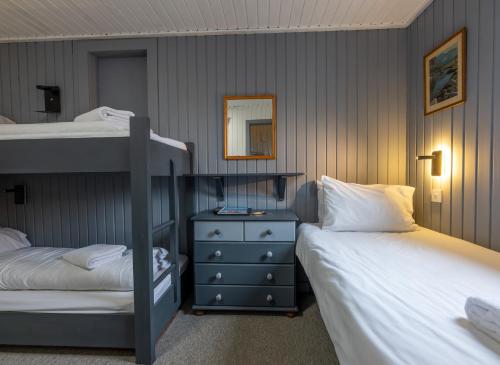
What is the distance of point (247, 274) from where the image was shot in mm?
1834

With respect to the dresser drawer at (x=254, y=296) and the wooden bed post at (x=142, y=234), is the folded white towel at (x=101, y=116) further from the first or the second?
the dresser drawer at (x=254, y=296)

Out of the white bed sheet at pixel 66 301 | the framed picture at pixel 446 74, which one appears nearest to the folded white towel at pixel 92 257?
the white bed sheet at pixel 66 301

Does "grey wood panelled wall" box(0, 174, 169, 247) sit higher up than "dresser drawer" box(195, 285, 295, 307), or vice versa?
"grey wood panelled wall" box(0, 174, 169, 247)

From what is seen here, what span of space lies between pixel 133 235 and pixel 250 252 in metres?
0.81

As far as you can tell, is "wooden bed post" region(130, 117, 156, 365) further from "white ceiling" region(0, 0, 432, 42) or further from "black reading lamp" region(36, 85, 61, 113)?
"black reading lamp" region(36, 85, 61, 113)

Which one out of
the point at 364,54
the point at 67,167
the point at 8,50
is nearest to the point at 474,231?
the point at 364,54

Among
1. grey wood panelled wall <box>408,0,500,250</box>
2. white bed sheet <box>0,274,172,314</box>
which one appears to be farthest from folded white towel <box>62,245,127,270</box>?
grey wood panelled wall <box>408,0,500,250</box>

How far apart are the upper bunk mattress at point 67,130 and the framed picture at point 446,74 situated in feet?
5.88

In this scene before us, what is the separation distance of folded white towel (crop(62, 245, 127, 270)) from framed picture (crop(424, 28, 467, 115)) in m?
2.32

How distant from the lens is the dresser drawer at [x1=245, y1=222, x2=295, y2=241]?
72.1 inches

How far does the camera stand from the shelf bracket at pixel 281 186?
2.17 meters

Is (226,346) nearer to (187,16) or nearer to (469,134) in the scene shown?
(469,134)

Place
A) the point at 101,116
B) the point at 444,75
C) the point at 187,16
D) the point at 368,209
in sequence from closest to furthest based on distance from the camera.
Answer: the point at 101,116 < the point at 444,75 < the point at 368,209 < the point at 187,16

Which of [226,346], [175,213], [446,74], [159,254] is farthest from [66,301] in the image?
[446,74]
